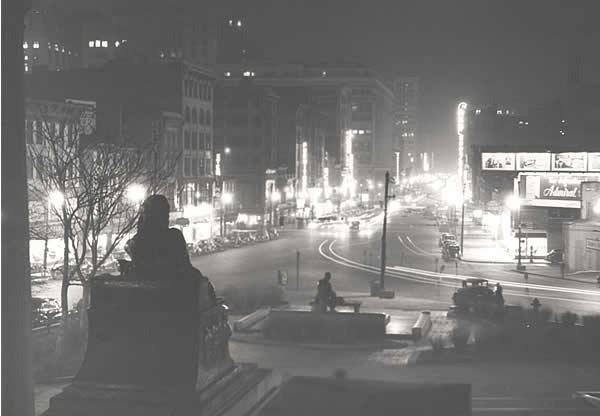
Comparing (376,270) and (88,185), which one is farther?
(376,270)

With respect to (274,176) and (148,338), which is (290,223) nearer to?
(274,176)

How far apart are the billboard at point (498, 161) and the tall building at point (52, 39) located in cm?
8881

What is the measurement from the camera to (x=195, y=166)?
90500 mm

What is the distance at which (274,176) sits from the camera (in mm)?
122625

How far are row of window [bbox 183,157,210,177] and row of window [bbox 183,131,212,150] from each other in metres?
1.11

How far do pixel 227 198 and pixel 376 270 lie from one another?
4211cm

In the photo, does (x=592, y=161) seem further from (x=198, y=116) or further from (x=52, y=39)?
(x=52, y=39)

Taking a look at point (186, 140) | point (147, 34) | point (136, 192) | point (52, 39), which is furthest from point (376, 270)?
point (52, 39)

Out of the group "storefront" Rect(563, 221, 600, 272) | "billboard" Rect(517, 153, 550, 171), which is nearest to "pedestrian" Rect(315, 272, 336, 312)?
"storefront" Rect(563, 221, 600, 272)

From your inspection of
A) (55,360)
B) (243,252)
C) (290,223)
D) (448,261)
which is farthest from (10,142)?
(290,223)

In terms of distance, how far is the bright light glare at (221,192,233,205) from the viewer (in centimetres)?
9510

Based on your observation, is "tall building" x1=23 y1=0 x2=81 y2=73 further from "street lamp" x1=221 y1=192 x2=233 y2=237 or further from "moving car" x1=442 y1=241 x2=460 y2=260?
"moving car" x1=442 y1=241 x2=460 y2=260

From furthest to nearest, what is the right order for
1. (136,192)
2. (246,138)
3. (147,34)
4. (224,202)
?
(147,34), (246,138), (224,202), (136,192)

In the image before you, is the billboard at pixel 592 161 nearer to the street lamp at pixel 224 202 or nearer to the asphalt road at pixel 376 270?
the asphalt road at pixel 376 270
